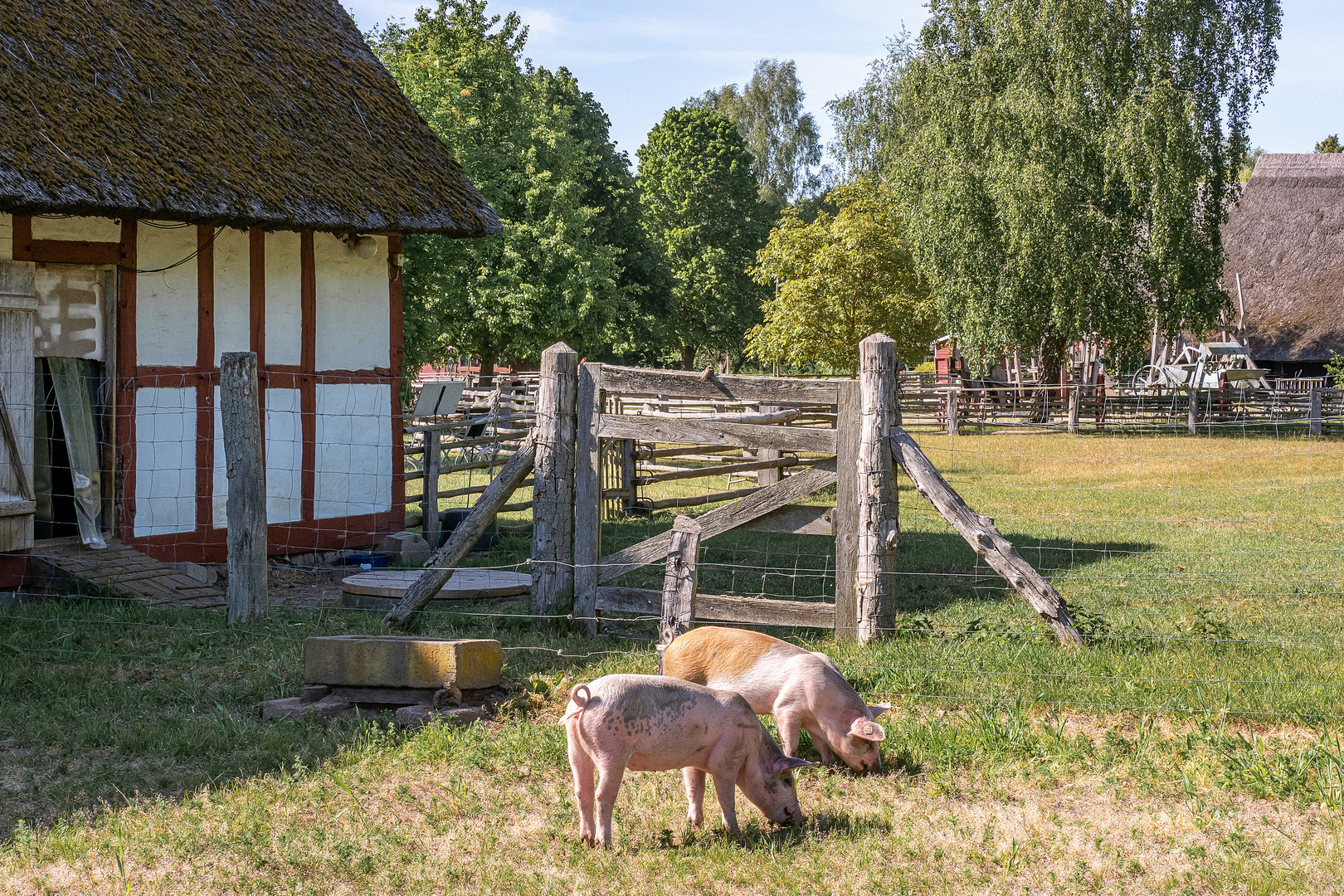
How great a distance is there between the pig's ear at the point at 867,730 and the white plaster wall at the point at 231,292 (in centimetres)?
742

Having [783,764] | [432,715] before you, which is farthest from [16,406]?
[783,764]

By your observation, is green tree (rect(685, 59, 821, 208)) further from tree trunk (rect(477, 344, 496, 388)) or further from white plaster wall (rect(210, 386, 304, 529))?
white plaster wall (rect(210, 386, 304, 529))

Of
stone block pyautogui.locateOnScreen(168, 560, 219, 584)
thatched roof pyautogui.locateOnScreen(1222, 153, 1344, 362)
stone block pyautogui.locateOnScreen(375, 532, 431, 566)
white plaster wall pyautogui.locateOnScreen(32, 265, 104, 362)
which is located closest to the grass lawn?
stone block pyautogui.locateOnScreen(168, 560, 219, 584)

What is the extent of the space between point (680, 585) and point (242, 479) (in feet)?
10.1

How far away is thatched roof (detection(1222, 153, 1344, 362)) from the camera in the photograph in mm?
35344

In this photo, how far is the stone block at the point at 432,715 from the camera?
5562 millimetres

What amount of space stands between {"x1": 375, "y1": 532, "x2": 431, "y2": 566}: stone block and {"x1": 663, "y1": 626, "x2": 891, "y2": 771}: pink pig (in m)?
6.26

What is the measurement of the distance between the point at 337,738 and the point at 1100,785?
3.53 metres

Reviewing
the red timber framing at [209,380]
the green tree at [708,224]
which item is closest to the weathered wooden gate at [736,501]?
the red timber framing at [209,380]

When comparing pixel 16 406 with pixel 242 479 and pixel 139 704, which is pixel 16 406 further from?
pixel 139 704

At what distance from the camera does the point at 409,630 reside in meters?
7.28

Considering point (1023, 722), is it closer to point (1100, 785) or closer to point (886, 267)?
point (1100, 785)

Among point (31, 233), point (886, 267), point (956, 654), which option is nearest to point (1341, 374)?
point (886, 267)

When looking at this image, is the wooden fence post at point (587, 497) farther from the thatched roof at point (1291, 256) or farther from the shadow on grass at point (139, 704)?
the thatched roof at point (1291, 256)
